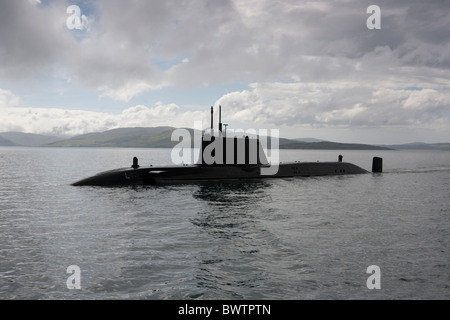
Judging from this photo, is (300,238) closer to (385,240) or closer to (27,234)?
(385,240)

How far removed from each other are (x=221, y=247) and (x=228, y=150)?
21371 mm

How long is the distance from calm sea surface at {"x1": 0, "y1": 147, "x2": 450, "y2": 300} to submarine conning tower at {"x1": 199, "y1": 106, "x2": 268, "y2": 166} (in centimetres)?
847

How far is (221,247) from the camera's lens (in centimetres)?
1362

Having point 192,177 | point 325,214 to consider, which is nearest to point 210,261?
point 325,214

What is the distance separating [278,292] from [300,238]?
5.91 metres

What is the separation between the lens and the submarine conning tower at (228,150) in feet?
108

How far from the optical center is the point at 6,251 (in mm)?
13102

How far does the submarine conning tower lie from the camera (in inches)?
1293

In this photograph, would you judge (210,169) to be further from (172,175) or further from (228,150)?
(172,175)

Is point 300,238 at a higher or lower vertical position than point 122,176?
lower

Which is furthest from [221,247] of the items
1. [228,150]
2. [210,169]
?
[228,150]

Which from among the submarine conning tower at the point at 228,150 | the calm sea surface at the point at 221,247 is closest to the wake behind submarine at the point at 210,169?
the submarine conning tower at the point at 228,150

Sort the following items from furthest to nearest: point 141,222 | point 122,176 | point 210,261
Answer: point 122,176 < point 141,222 < point 210,261

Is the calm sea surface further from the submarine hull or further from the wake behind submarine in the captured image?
the wake behind submarine
